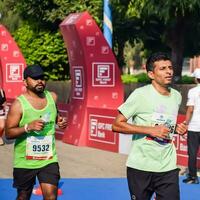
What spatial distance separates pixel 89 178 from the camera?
404 inches

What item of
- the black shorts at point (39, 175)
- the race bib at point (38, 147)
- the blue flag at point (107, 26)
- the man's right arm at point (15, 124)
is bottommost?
the black shorts at point (39, 175)

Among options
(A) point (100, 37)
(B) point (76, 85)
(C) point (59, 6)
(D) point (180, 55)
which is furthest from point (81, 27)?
(C) point (59, 6)

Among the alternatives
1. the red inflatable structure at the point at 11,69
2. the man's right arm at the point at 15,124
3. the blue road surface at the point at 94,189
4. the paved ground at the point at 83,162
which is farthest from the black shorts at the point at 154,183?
the red inflatable structure at the point at 11,69

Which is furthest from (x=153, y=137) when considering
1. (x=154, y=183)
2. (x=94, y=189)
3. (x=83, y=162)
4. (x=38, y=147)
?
(x=83, y=162)

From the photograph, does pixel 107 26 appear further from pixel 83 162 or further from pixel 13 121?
pixel 13 121

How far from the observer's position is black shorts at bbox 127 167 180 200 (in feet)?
17.4

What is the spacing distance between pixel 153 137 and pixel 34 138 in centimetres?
130

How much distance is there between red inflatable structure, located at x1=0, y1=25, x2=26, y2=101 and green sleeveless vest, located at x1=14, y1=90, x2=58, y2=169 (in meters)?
15.1

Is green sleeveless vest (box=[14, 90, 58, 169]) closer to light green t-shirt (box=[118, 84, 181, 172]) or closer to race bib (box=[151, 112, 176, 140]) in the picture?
light green t-shirt (box=[118, 84, 181, 172])

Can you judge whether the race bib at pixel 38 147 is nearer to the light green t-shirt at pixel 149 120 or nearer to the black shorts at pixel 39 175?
the black shorts at pixel 39 175

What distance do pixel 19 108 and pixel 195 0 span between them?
12946 millimetres

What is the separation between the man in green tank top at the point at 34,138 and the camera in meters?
5.89

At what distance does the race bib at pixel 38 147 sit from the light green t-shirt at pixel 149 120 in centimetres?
101

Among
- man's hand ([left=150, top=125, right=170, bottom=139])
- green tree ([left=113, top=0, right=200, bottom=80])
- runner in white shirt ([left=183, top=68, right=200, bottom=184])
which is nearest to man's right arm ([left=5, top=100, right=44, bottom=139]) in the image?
man's hand ([left=150, top=125, right=170, bottom=139])
